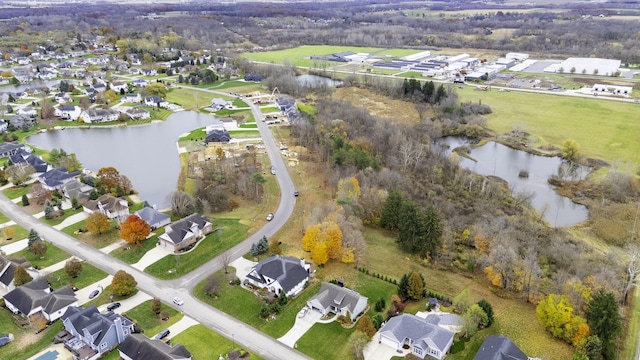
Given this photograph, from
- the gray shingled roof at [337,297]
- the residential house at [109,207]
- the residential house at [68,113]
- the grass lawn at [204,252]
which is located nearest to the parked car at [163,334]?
the grass lawn at [204,252]

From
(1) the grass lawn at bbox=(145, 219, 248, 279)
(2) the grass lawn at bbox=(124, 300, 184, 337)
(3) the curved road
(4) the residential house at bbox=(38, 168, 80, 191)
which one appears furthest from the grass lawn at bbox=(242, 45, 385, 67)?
(2) the grass lawn at bbox=(124, 300, 184, 337)

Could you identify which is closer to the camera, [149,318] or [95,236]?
[149,318]

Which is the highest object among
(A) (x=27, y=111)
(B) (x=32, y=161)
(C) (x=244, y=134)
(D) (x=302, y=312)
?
(A) (x=27, y=111)

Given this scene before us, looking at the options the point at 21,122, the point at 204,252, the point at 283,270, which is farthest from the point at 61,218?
the point at 21,122

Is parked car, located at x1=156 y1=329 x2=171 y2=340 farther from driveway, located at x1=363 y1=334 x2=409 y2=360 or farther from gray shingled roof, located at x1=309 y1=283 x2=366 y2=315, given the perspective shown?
driveway, located at x1=363 y1=334 x2=409 y2=360

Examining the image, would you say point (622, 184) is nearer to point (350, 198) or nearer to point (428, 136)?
point (428, 136)

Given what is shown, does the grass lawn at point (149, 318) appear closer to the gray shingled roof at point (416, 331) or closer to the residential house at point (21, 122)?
the gray shingled roof at point (416, 331)

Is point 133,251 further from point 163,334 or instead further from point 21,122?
point 21,122
